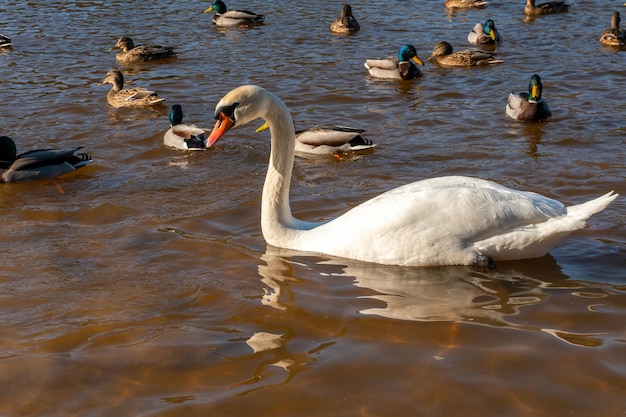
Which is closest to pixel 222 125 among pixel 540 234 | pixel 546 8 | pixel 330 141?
pixel 540 234

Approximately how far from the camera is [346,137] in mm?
11250

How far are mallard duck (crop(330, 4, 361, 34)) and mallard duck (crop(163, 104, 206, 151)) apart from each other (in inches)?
308

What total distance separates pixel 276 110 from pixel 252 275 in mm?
1362

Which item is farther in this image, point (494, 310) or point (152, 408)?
point (494, 310)

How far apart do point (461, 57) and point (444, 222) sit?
10.0 metres

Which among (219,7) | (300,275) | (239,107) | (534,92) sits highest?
(239,107)

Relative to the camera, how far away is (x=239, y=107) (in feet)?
23.0

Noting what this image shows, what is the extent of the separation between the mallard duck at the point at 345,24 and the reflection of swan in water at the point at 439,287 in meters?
12.6

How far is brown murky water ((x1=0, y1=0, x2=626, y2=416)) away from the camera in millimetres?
5105

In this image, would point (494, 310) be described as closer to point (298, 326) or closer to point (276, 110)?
point (298, 326)

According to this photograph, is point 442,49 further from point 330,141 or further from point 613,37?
point 330,141

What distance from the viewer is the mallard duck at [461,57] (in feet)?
52.7

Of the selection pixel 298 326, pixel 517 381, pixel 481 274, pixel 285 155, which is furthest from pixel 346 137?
pixel 517 381

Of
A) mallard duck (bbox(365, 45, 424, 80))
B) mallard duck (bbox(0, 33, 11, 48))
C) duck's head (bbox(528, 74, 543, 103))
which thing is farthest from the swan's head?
mallard duck (bbox(0, 33, 11, 48))
